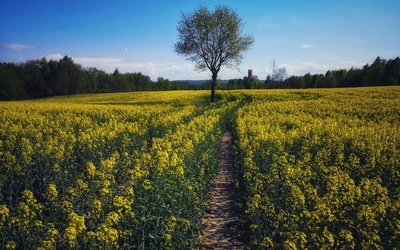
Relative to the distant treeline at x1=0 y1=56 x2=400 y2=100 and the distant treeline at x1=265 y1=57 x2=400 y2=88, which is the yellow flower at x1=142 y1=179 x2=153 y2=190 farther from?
the distant treeline at x1=265 y1=57 x2=400 y2=88

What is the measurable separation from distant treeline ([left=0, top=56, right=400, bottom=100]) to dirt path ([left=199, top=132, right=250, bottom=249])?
174 ft

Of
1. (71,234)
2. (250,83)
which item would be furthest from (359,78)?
(71,234)

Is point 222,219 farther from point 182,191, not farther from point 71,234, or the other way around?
point 71,234

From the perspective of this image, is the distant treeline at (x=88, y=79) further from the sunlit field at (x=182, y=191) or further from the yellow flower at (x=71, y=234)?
the yellow flower at (x=71, y=234)

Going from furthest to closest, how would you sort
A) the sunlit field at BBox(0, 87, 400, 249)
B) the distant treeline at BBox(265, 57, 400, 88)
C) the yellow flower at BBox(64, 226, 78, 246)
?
1. the distant treeline at BBox(265, 57, 400, 88)
2. the sunlit field at BBox(0, 87, 400, 249)
3. the yellow flower at BBox(64, 226, 78, 246)

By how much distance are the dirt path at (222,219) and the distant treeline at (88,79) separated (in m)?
53.1

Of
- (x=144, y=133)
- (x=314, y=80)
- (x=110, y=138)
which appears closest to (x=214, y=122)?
(x=144, y=133)

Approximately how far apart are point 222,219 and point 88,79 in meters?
101

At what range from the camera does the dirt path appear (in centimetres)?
742

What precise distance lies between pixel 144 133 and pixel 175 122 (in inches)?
122

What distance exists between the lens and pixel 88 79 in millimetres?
100375

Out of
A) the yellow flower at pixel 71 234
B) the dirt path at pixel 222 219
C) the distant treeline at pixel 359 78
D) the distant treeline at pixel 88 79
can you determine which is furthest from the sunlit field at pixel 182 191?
the distant treeline at pixel 359 78

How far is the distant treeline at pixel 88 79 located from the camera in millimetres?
68231

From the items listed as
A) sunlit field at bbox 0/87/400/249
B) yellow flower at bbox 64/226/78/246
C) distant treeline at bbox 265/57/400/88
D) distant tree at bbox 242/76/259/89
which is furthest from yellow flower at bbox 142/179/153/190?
distant tree at bbox 242/76/259/89
